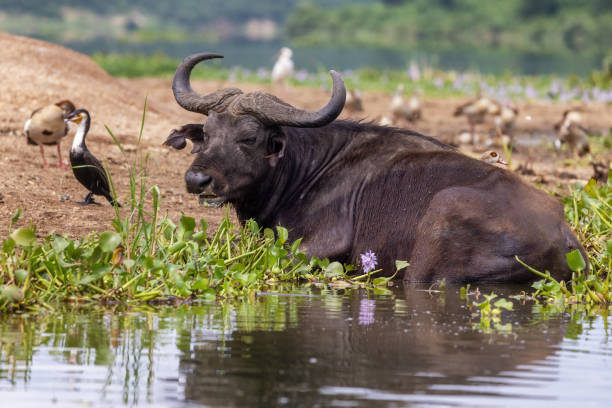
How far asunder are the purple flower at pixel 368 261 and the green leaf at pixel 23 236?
2.50m

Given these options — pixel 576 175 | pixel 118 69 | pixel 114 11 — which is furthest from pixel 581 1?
pixel 576 175

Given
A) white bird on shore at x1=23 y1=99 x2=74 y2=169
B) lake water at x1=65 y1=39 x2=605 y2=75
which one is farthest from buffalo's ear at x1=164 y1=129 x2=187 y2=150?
lake water at x1=65 y1=39 x2=605 y2=75

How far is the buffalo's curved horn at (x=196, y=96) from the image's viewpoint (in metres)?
8.70

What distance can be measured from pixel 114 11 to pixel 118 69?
3292 inches

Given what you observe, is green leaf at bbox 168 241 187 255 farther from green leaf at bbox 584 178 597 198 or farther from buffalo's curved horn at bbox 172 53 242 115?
green leaf at bbox 584 178 597 198

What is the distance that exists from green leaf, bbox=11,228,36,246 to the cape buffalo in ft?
4.77

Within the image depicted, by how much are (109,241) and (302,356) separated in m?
1.80

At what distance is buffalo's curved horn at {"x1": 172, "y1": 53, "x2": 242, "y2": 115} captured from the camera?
8.70 metres

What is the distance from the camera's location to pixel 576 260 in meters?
7.66

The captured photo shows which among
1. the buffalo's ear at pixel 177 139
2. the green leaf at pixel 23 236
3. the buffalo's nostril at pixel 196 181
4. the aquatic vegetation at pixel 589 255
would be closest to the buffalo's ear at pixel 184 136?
the buffalo's ear at pixel 177 139

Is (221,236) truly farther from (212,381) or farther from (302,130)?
(212,381)

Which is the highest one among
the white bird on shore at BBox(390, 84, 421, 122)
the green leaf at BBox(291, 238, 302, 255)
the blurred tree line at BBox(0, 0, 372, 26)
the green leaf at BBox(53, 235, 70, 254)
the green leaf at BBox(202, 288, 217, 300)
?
the blurred tree line at BBox(0, 0, 372, 26)

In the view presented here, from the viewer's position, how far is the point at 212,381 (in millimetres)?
Result: 5289

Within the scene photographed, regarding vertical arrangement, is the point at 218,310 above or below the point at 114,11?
below
